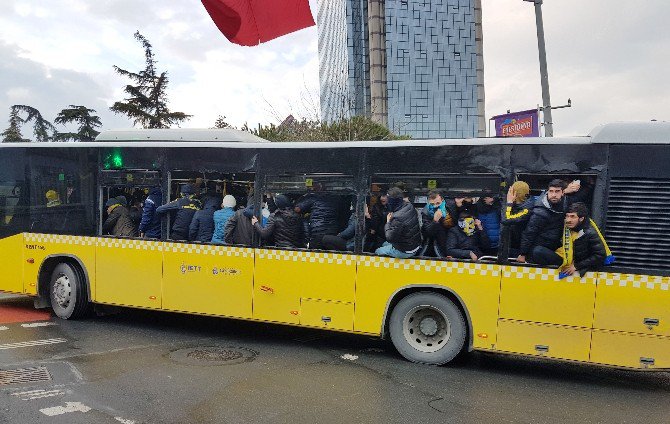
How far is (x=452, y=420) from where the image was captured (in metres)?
5.38

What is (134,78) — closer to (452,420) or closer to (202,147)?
(202,147)

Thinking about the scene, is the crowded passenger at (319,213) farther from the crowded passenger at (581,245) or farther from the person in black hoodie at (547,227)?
the crowded passenger at (581,245)

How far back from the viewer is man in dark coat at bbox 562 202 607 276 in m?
6.53

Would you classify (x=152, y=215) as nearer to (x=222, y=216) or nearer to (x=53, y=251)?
(x=222, y=216)

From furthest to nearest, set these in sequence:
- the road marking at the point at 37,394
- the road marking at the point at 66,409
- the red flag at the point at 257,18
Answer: the red flag at the point at 257,18
the road marking at the point at 37,394
the road marking at the point at 66,409

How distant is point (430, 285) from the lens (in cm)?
732

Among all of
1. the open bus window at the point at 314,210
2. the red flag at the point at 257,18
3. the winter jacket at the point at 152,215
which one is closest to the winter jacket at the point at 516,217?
the open bus window at the point at 314,210

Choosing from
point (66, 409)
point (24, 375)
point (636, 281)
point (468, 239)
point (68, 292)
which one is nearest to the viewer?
point (66, 409)

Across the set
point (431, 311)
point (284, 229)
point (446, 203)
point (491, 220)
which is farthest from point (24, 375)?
point (491, 220)

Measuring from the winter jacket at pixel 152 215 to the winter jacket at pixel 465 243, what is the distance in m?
4.60

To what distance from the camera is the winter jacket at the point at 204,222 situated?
8.68 m

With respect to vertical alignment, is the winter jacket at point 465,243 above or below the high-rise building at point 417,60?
below

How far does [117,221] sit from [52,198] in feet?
4.50

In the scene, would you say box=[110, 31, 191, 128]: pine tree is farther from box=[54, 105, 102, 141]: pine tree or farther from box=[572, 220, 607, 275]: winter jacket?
box=[572, 220, 607, 275]: winter jacket
